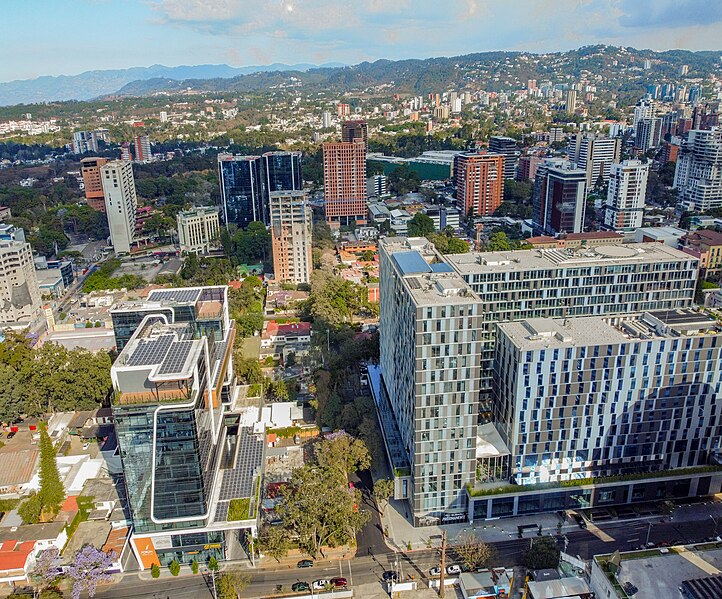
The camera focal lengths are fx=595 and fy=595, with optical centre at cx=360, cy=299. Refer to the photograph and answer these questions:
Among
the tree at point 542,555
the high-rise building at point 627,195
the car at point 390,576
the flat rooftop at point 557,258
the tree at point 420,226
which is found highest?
the flat rooftop at point 557,258

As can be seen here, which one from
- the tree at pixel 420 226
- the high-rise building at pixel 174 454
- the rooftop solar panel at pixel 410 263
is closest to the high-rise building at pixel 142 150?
the tree at pixel 420 226

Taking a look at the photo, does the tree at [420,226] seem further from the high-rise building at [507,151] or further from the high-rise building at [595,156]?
the high-rise building at [595,156]

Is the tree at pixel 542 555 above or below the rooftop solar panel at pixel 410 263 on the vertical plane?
below

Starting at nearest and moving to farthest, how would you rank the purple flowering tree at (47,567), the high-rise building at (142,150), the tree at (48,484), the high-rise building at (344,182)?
1. the purple flowering tree at (47,567)
2. the tree at (48,484)
3. the high-rise building at (344,182)
4. the high-rise building at (142,150)

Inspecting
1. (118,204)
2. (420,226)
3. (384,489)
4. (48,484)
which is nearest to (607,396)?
(384,489)

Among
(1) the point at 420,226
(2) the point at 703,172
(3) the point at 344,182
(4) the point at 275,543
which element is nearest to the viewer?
(4) the point at 275,543

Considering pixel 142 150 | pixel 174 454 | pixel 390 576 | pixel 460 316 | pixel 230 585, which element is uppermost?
pixel 460 316

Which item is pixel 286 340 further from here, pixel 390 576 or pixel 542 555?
pixel 542 555

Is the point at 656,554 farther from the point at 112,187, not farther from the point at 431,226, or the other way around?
the point at 112,187
